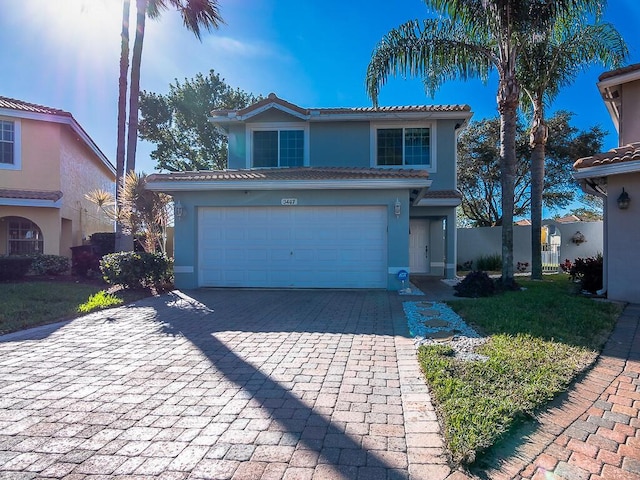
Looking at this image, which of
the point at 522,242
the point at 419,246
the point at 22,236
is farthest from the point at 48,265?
the point at 522,242

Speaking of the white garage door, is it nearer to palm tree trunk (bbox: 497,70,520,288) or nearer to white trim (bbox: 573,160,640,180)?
palm tree trunk (bbox: 497,70,520,288)

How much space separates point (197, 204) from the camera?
11.4 meters

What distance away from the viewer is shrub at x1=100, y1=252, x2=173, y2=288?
412 inches

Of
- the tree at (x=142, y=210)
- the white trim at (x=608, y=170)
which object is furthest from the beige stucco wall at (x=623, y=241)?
the tree at (x=142, y=210)

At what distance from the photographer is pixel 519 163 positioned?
23.8m

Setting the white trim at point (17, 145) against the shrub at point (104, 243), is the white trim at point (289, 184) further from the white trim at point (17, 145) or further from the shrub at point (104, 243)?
the white trim at point (17, 145)

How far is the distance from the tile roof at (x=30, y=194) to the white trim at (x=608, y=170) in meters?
17.4

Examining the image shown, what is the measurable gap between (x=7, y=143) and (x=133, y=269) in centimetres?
916

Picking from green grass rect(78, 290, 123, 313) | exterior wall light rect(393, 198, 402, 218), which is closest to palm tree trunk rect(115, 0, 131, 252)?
green grass rect(78, 290, 123, 313)

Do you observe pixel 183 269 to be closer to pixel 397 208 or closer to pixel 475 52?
pixel 397 208

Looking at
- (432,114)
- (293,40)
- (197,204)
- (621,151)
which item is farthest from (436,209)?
(197,204)

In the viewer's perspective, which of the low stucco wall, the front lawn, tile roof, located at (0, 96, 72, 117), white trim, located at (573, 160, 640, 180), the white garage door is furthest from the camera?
the low stucco wall

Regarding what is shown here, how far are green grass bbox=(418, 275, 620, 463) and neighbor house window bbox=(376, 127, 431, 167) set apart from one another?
→ 8.17 metres

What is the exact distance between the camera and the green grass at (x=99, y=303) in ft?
27.5
